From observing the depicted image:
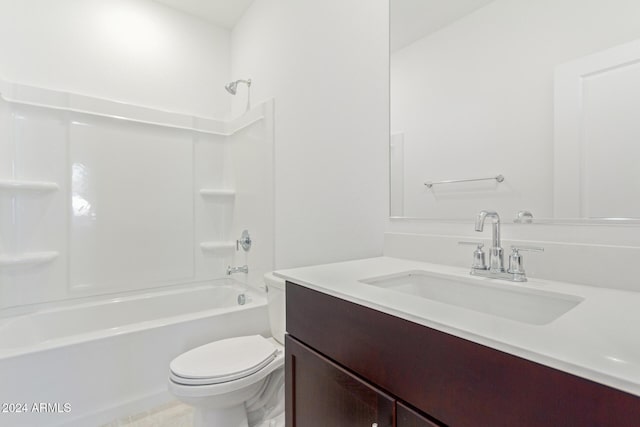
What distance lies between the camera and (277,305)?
4.96 ft

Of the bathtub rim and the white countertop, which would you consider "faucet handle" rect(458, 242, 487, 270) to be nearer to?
the white countertop

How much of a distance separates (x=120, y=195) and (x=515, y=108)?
2.48 m

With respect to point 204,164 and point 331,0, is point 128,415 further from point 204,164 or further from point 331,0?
point 331,0

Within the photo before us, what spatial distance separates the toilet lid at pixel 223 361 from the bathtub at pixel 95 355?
388 millimetres

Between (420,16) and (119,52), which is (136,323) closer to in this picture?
(119,52)

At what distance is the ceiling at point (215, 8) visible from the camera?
7.89 feet

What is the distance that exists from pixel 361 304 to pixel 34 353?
1.63m

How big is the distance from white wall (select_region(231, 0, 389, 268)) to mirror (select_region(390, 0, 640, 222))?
109mm

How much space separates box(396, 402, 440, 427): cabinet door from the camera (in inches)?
22.6

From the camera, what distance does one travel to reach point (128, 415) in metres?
1.60

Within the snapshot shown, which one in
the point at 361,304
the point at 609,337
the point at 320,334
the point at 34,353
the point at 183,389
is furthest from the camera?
the point at 34,353

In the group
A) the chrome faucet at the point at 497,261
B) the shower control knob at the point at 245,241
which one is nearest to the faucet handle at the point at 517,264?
the chrome faucet at the point at 497,261

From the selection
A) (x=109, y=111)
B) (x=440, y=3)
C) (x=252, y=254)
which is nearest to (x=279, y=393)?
(x=252, y=254)

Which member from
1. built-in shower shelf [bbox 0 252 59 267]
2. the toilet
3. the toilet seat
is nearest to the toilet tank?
the toilet
